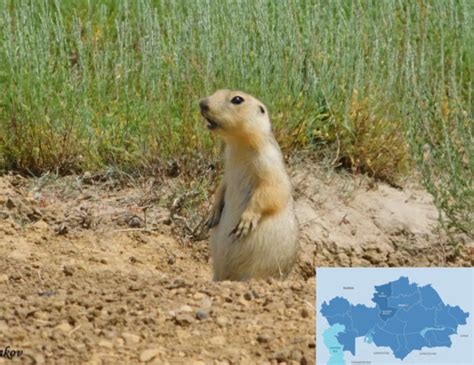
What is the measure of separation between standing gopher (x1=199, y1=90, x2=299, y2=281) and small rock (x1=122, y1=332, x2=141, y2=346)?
73.7 inches

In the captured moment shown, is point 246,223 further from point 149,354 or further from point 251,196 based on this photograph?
point 149,354

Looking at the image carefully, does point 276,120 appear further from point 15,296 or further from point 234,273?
point 15,296

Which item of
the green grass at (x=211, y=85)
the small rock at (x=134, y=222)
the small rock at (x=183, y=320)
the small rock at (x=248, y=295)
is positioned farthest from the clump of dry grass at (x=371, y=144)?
the small rock at (x=183, y=320)

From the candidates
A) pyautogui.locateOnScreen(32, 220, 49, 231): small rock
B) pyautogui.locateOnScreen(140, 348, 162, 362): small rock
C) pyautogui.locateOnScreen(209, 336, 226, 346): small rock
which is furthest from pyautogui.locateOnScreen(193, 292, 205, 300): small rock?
pyautogui.locateOnScreen(32, 220, 49, 231): small rock

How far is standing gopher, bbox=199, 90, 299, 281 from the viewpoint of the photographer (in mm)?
6551

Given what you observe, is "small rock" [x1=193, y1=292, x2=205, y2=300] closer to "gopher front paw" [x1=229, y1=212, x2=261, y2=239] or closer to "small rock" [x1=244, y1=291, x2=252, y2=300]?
"small rock" [x1=244, y1=291, x2=252, y2=300]

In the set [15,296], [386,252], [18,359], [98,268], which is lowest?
[386,252]

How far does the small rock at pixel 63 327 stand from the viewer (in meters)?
4.82

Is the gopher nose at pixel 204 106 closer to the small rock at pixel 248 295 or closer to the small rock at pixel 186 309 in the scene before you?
the small rock at pixel 248 295

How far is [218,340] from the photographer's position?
477cm

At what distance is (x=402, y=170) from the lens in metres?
8.88

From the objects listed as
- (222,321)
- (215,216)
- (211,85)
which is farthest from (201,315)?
(211,85)

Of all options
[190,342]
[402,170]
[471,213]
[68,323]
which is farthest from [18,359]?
[402,170]

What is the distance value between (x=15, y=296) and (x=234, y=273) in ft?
5.07
